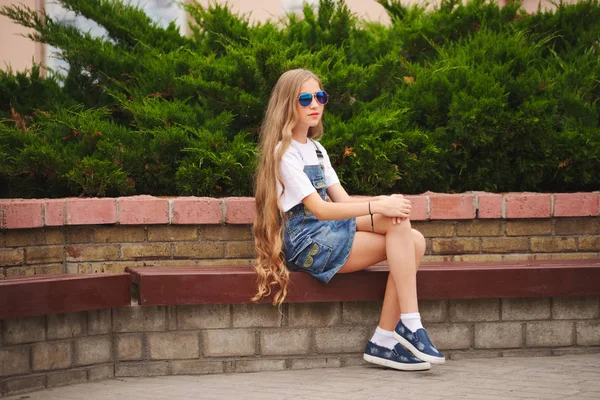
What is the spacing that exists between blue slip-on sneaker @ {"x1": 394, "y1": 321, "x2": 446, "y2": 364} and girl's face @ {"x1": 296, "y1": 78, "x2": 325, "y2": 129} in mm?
1161

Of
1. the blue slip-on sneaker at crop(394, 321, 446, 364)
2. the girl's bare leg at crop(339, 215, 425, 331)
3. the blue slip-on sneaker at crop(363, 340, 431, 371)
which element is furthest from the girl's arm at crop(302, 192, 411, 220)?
the blue slip-on sneaker at crop(363, 340, 431, 371)

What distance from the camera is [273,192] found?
4277 mm

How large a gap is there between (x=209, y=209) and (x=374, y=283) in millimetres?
1026

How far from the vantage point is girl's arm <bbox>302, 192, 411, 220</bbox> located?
4098mm

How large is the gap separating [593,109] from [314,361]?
2.64 m

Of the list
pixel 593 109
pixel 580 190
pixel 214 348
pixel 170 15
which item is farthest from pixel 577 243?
pixel 170 15

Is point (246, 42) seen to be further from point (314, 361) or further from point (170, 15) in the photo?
point (170, 15)

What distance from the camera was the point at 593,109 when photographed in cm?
563

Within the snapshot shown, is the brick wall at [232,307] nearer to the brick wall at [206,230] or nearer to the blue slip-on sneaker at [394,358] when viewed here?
the brick wall at [206,230]

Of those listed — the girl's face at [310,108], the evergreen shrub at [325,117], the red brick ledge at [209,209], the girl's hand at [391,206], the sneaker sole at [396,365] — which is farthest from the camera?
the evergreen shrub at [325,117]

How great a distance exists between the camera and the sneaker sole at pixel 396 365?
13.8 feet

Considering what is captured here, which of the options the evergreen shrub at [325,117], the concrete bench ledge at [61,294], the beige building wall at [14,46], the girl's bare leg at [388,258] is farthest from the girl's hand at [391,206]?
the beige building wall at [14,46]

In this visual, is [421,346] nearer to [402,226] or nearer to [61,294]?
[402,226]

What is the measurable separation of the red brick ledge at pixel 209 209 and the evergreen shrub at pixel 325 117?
13.2 inches
